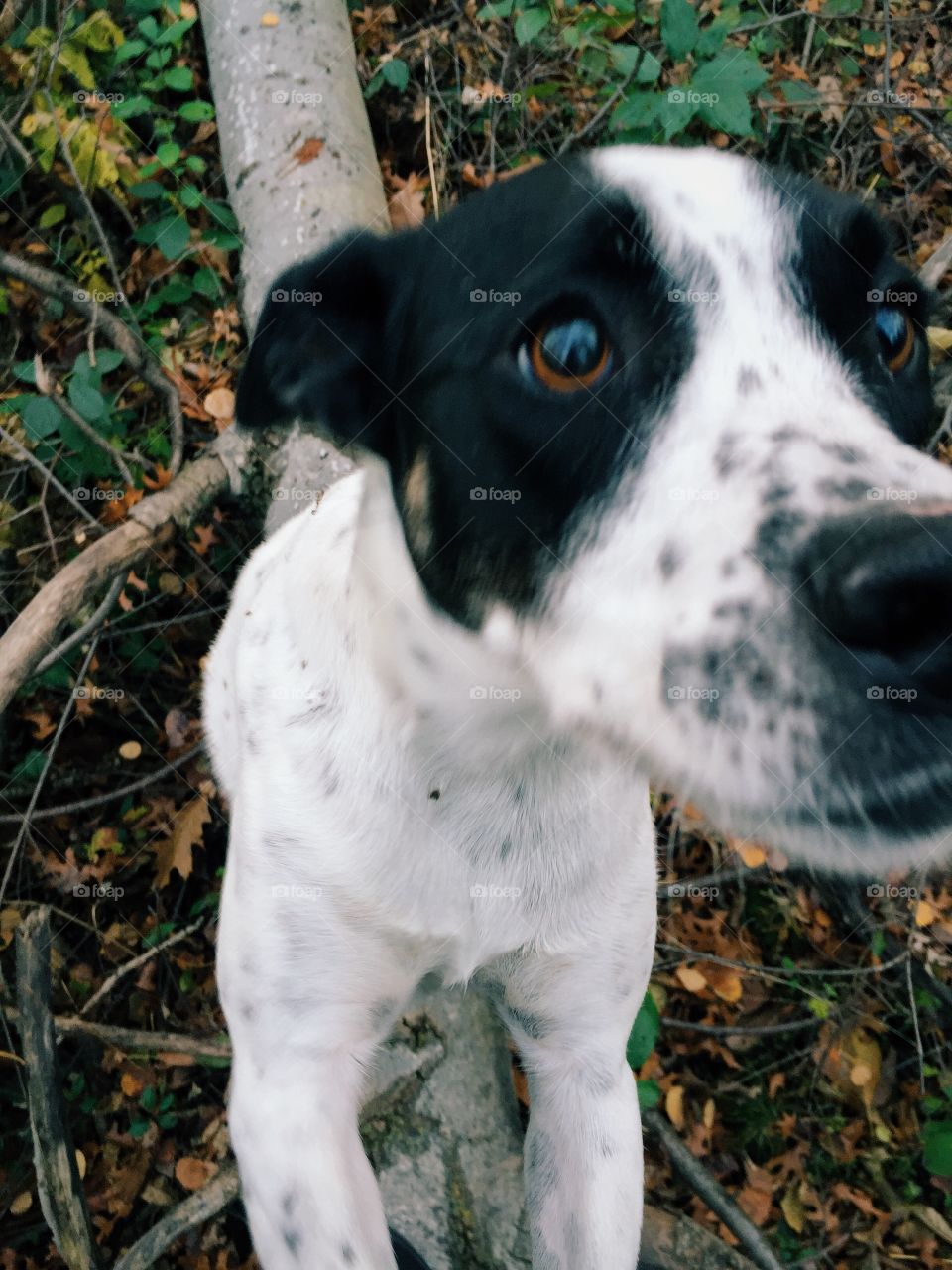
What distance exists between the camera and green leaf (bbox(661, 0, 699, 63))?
2.85m

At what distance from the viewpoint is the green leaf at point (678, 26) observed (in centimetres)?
285

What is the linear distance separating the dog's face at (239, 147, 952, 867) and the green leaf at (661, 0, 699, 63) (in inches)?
59.8

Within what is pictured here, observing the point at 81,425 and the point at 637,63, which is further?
the point at 637,63

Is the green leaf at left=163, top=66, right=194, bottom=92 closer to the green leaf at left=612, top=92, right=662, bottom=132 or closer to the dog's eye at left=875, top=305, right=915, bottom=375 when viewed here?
the green leaf at left=612, top=92, right=662, bottom=132

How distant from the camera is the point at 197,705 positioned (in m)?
3.60

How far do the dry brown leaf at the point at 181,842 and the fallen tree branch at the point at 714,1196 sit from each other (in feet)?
5.39

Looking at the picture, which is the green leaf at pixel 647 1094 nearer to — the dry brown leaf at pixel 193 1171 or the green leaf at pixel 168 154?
the dry brown leaf at pixel 193 1171

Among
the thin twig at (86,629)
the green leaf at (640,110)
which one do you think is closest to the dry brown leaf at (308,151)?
the green leaf at (640,110)

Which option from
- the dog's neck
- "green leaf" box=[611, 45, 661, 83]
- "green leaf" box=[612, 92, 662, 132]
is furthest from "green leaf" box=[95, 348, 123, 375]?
"green leaf" box=[611, 45, 661, 83]

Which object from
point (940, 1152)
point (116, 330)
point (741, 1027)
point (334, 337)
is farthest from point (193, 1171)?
point (116, 330)

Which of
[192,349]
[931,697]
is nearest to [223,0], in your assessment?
[192,349]

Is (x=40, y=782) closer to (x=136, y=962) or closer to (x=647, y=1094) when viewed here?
(x=136, y=962)

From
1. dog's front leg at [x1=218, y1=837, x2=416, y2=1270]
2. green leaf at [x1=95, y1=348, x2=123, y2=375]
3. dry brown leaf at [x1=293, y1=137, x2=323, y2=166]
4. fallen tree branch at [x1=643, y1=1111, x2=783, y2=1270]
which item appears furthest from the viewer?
dry brown leaf at [x1=293, y1=137, x2=323, y2=166]

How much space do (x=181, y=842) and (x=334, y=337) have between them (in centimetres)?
193
